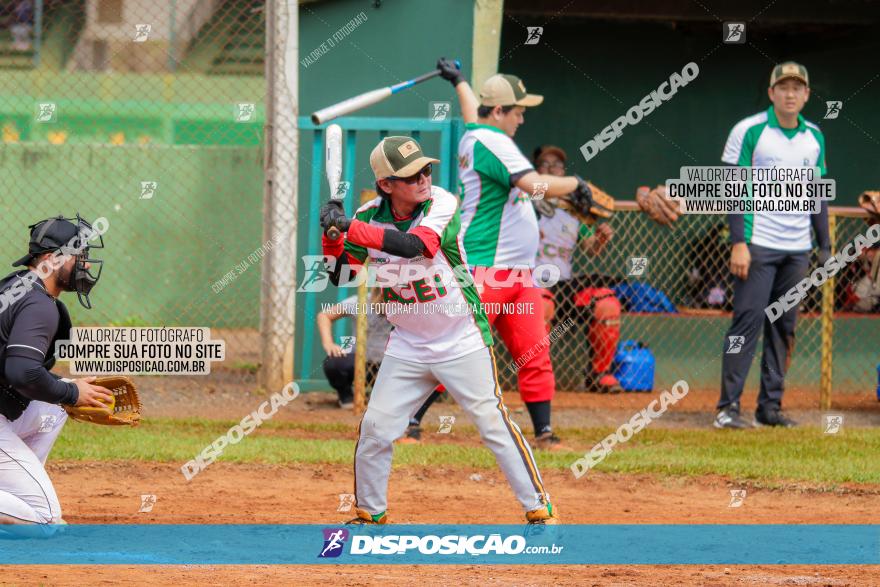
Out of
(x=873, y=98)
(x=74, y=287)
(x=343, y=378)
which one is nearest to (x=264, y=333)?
(x=343, y=378)

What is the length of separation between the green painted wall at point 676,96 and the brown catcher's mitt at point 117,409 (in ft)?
25.8

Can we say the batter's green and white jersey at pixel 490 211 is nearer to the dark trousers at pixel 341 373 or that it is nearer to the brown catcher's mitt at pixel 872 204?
the dark trousers at pixel 341 373

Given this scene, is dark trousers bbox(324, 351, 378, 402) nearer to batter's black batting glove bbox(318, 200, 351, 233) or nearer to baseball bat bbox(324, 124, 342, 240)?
baseball bat bbox(324, 124, 342, 240)

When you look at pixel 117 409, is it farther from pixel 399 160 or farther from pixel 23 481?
pixel 399 160

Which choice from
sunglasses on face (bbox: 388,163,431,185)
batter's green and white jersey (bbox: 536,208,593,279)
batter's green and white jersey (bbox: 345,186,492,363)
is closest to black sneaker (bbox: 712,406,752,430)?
batter's green and white jersey (bbox: 536,208,593,279)

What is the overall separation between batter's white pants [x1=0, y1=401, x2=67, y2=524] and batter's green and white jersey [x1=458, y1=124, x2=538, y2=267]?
3023mm

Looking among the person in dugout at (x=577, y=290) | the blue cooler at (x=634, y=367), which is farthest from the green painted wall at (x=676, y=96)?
the blue cooler at (x=634, y=367)

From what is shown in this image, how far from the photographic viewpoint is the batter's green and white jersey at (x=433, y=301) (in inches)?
224

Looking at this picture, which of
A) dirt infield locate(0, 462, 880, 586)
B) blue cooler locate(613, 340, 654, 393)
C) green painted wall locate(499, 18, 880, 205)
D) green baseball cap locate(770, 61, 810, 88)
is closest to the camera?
dirt infield locate(0, 462, 880, 586)

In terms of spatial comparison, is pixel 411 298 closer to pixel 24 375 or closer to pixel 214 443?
pixel 24 375

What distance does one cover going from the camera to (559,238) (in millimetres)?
11070

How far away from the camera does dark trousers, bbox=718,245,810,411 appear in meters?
9.21

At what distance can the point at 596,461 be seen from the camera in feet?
Answer: 26.3

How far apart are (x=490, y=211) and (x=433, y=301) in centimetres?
236
